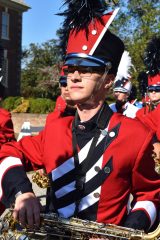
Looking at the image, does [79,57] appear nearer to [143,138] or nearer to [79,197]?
[143,138]

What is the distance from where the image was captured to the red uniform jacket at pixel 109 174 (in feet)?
8.01

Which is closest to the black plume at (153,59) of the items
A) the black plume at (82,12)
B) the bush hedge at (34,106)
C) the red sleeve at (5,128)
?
the red sleeve at (5,128)

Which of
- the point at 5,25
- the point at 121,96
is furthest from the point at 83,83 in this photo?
the point at 5,25

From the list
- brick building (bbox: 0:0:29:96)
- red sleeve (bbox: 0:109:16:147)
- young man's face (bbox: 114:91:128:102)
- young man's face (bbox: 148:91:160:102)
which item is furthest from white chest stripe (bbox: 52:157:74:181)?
brick building (bbox: 0:0:29:96)

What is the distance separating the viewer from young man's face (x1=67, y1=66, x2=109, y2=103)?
2.48m

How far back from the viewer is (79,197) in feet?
8.09

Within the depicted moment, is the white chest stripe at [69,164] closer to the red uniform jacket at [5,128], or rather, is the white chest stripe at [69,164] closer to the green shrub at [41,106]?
the red uniform jacket at [5,128]

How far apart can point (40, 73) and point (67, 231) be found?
44288 millimetres

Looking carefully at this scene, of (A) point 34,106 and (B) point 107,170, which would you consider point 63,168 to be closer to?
(B) point 107,170

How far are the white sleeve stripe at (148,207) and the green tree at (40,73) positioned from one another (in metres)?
38.8

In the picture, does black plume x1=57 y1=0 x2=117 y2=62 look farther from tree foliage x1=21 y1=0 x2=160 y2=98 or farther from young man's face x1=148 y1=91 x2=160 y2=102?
tree foliage x1=21 y1=0 x2=160 y2=98

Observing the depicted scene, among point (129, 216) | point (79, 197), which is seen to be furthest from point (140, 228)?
point (79, 197)

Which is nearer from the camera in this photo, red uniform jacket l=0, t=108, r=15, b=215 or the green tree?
red uniform jacket l=0, t=108, r=15, b=215

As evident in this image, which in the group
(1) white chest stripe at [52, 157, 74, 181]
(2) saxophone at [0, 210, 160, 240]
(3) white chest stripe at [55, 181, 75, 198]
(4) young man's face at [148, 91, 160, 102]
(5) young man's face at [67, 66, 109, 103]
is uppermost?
(5) young man's face at [67, 66, 109, 103]
